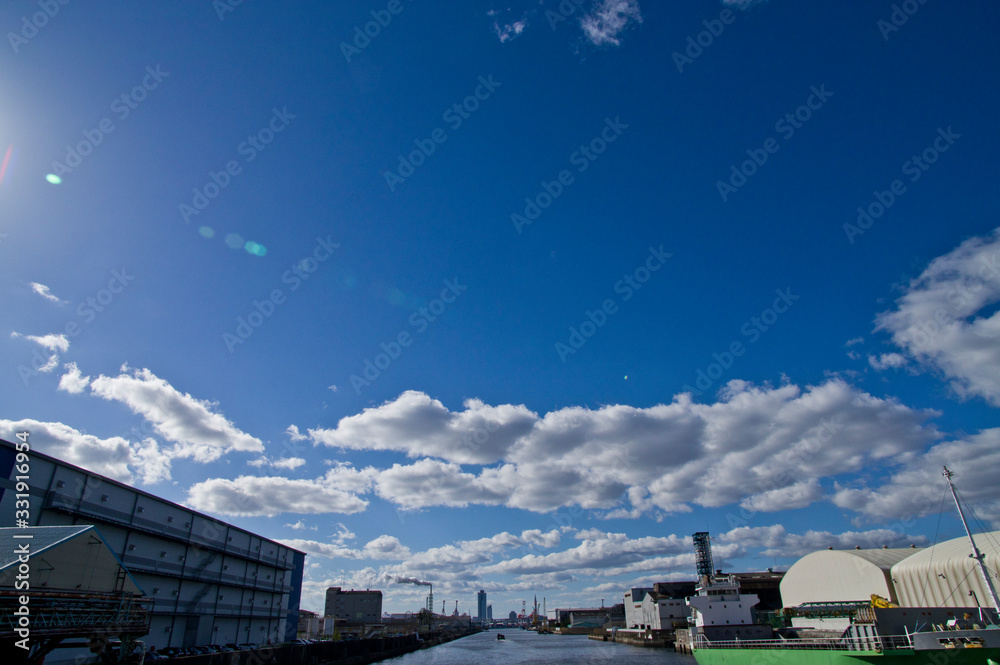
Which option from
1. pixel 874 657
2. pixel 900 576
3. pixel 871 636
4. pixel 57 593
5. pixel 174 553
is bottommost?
pixel 874 657

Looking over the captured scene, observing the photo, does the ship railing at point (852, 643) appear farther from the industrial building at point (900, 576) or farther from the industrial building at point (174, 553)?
the industrial building at point (174, 553)

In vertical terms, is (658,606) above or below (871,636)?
below

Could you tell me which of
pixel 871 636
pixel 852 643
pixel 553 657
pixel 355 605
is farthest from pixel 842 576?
pixel 355 605

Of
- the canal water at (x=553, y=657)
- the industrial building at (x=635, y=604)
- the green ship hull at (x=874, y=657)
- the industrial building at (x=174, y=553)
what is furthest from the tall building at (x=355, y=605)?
the green ship hull at (x=874, y=657)

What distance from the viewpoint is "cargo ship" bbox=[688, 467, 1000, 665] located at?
25.3m

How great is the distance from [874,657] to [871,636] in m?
1.82

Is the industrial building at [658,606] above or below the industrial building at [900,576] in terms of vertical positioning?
below

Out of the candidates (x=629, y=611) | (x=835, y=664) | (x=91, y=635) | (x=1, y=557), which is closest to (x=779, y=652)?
(x=835, y=664)

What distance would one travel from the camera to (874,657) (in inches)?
1068

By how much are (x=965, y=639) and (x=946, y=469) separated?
30.7ft

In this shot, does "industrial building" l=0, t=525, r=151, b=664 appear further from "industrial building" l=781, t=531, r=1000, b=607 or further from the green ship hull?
"industrial building" l=781, t=531, r=1000, b=607

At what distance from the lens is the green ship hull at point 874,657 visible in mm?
24594

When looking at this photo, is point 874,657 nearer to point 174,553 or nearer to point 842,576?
point 842,576

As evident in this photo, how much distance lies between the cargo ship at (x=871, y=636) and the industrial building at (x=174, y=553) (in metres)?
39.8
